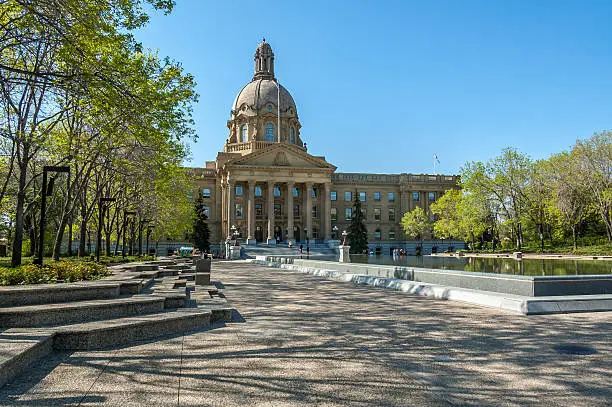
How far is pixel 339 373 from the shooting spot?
571 centimetres

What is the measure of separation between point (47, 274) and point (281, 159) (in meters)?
62.6

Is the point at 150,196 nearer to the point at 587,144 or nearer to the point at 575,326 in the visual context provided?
the point at 575,326

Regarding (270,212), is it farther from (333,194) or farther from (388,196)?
(388,196)

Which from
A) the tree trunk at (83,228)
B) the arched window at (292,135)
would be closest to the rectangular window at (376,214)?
the arched window at (292,135)

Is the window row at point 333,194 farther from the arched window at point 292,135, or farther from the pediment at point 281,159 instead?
the arched window at point 292,135

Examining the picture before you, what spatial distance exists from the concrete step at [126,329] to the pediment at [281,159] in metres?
63.4

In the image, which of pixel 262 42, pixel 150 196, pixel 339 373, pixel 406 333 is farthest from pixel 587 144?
pixel 262 42

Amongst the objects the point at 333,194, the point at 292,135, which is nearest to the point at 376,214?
the point at 333,194

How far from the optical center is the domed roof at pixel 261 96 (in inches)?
3355

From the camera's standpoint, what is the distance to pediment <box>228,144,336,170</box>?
236 ft

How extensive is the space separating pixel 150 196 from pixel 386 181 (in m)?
58.2

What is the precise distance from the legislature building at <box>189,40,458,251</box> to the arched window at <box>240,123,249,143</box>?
19 cm

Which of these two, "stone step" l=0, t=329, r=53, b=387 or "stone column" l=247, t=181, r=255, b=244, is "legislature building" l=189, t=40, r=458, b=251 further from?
"stone step" l=0, t=329, r=53, b=387

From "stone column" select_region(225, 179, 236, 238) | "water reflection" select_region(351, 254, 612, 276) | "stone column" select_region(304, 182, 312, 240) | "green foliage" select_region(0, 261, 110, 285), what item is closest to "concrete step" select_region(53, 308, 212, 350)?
"green foliage" select_region(0, 261, 110, 285)
